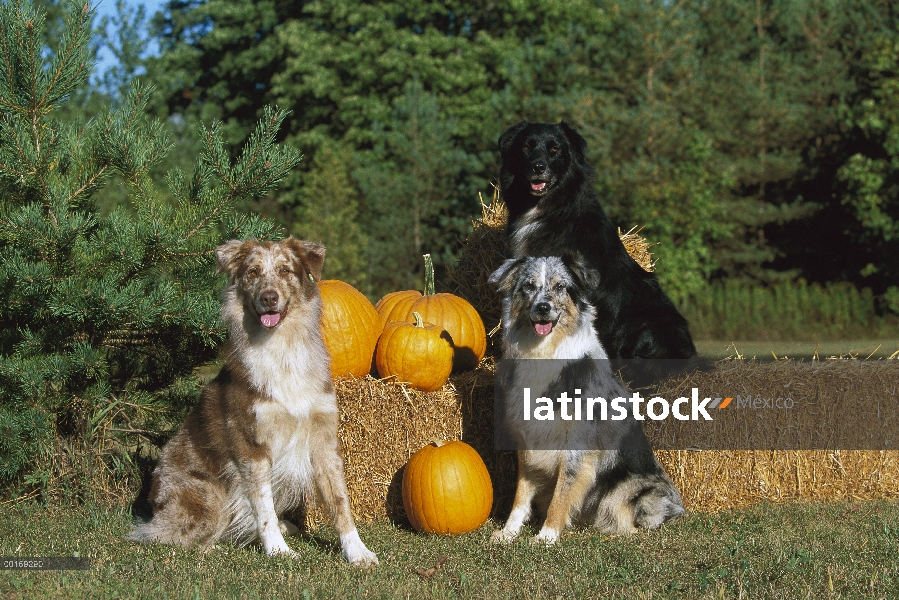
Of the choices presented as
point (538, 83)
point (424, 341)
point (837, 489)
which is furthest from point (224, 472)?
point (538, 83)

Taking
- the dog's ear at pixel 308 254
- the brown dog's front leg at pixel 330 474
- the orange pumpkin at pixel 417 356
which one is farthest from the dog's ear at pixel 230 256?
the orange pumpkin at pixel 417 356

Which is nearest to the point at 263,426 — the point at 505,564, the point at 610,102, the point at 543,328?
the point at 505,564

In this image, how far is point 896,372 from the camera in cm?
641

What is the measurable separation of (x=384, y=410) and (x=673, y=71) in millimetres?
20546

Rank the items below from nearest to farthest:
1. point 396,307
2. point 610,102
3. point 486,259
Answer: point 396,307 < point 486,259 < point 610,102

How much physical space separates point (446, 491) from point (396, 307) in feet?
5.61

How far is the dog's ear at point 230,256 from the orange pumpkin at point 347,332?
1004 millimetres

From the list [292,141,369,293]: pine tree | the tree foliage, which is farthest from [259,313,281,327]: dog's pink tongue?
the tree foliage

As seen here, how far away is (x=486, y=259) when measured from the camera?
7160mm

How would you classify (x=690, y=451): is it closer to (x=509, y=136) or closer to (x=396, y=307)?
(x=396, y=307)

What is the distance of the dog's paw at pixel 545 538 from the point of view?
4.94m

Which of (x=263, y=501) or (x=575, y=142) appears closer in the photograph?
(x=263, y=501)

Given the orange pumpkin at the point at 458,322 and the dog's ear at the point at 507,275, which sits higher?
the dog's ear at the point at 507,275

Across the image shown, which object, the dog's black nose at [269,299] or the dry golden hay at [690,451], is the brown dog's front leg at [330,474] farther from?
the dry golden hay at [690,451]
